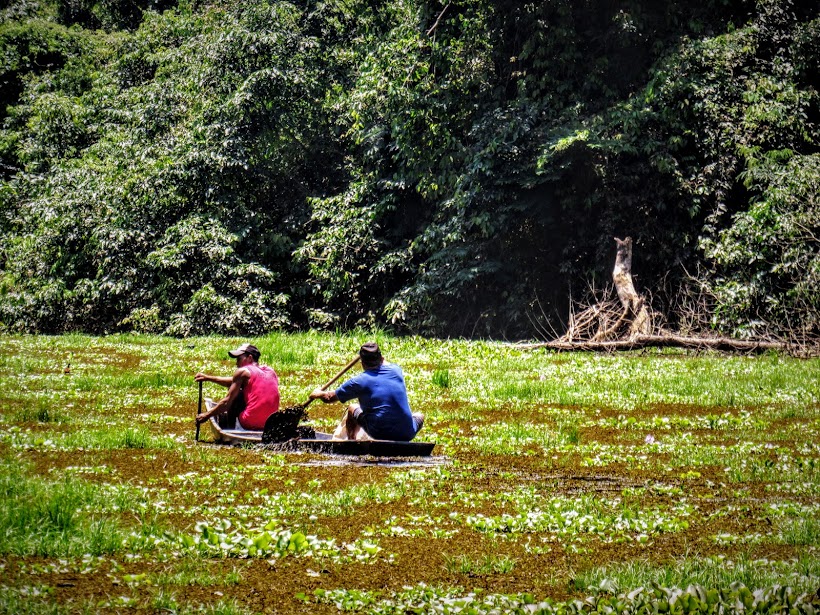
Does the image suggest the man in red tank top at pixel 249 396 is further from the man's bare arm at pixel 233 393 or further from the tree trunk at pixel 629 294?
the tree trunk at pixel 629 294

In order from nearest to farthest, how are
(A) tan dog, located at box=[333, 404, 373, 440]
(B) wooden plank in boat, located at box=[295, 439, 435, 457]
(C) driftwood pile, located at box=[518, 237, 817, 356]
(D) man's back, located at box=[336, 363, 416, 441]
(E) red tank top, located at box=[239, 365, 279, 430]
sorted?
(B) wooden plank in boat, located at box=[295, 439, 435, 457], (D) man's back, located at box=[336, 363, 416, 441], (A) tan dog, located at box=[333, 404, 373, 440], (E) red tank top, located at box=[239, 365, 279, 430], (C) driftwood pile, located at box=[518, 237, 817, 356]

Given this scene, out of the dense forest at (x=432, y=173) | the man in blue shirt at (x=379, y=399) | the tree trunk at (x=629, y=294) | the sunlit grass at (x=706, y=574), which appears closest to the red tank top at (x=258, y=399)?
the man in blue shirt at (x=379, y=399)

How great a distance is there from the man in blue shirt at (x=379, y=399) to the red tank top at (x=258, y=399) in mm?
1304

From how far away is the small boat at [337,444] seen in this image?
11703 millimetres

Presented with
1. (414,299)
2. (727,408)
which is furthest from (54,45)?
(727,408)

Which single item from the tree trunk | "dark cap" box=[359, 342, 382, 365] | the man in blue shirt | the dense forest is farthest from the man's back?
the dense forest

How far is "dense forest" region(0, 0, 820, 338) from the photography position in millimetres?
27953

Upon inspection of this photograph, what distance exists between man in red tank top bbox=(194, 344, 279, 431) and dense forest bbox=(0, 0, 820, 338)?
16220mm

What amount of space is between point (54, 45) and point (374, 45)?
2293 centimetres

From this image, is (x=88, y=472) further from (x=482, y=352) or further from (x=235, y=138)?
(x=235, y=138)

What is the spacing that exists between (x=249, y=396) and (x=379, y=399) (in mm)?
2152

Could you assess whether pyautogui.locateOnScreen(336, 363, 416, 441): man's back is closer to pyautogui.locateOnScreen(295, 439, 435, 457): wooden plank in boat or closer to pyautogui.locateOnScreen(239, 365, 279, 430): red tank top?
pyautogui.locateOnScreen(295, 439, 435, 457): wooden plank in boat

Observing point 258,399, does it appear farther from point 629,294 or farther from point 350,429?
point 629,294

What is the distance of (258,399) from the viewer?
1318cm
